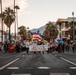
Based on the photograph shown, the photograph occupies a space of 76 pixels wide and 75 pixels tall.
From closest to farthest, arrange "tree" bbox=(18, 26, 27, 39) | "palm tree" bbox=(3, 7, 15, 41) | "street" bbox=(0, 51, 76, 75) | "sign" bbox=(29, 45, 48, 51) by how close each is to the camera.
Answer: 1. "street" bbox=(0, 51, 76, 75)
2. "sign" bbox=(29, 45, 48, 51)
3. "palm tree" bbox=(3, 7, 15, 41)
4. "tree" bbox=(18, 26, 27, 39)

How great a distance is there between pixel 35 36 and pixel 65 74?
339 ft

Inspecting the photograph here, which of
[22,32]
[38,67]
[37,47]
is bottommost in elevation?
[38,67]

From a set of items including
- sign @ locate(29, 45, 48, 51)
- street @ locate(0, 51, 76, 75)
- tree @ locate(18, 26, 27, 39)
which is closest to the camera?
street @ locate(0, 51, 76, 75)

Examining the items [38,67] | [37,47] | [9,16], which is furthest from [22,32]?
[38,67]

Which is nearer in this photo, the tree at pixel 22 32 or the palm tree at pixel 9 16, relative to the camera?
the palm tree at pixel 9 16

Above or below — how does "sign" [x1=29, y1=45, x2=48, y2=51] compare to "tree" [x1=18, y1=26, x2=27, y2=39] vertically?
below

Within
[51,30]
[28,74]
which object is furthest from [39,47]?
[51,30]

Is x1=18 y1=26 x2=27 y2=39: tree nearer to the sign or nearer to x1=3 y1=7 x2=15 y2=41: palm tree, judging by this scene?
x1=3 y1=7 x2=15 y2=41: palm tree

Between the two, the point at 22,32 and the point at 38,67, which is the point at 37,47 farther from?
the point at 22,32

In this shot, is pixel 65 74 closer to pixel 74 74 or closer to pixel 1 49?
pixel 74 74

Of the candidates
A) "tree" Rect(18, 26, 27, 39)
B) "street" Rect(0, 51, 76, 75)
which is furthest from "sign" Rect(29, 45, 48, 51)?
"tree" Rect(18, 26, 27, 39)

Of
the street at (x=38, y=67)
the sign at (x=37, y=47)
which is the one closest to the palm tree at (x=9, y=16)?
the sign at (x=37, y=47)

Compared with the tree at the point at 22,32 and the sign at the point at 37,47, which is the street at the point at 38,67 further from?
the tree at the point at 22,32

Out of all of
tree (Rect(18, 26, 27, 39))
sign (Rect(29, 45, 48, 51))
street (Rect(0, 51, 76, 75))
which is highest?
tree (Rect(18, 26, 27, 39))
